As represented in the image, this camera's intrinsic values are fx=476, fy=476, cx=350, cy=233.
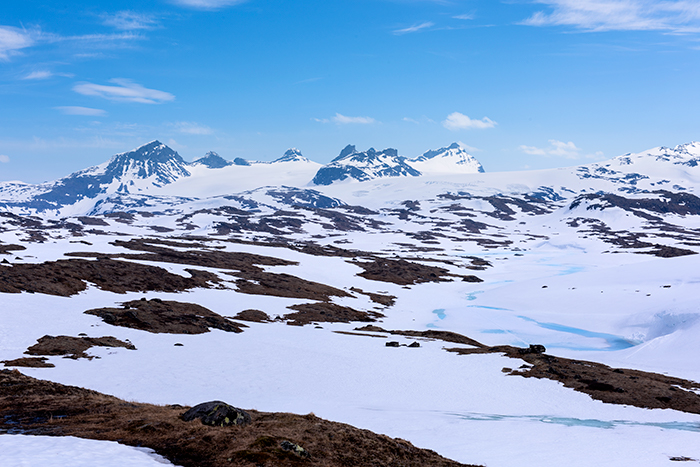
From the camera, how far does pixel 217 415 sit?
21.9m

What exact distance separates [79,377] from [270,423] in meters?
20.5

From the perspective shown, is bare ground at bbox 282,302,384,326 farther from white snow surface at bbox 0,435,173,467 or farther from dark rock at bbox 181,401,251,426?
white snow surface at bbox 0,435,173,467

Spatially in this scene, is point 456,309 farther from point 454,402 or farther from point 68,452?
point 68,452

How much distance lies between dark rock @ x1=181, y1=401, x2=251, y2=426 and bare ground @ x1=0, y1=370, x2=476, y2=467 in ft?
1.34

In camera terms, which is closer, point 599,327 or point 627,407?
point 627,407

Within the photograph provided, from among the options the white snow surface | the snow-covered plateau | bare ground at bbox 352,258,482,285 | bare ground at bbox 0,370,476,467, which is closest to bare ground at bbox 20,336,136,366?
the snow-covered plateau

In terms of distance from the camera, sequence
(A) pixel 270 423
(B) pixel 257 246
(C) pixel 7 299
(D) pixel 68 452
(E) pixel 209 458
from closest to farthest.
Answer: (D) pixel 68 452 → (E) pixel 209 458 → (A) pixel 270 423 → (C) pixel 7 299 → (B) pixel 257 246

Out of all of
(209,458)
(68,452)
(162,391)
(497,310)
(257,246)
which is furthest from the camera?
(257,246)

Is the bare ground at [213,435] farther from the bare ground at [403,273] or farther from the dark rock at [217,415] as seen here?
the bare ground at [403,273]

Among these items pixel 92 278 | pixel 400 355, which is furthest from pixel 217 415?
pixel 92 278

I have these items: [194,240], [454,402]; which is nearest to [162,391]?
[454,402]

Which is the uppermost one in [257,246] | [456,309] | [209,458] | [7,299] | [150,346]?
[257,246]

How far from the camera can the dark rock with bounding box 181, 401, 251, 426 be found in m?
21.7

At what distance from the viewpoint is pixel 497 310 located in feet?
310
